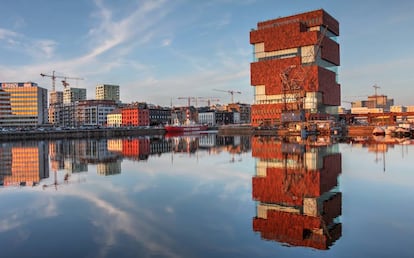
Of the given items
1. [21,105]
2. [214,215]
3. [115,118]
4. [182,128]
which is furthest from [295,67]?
[21,105]

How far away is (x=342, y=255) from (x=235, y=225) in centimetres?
352

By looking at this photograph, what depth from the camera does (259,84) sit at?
370ft

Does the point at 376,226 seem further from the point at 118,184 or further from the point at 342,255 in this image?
A: the point at 118,184

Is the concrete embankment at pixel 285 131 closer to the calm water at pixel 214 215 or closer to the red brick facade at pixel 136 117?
the calm water at pixel 214 215

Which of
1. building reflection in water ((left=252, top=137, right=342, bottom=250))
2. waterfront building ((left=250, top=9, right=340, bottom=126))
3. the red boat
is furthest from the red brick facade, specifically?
building reflection in water ((left=252, top=137, right=342, bottom=250))

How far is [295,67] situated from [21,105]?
443 feet

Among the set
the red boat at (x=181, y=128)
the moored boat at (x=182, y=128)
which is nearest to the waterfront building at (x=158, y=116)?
the moored boat at (x=182, y=128)

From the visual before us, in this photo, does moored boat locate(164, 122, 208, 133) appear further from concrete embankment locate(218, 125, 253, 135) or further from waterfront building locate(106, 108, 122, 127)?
waterfront building locate(106, 108, 122, 127)

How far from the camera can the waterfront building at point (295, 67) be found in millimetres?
102625

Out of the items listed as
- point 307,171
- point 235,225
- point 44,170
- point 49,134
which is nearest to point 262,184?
point 307,171

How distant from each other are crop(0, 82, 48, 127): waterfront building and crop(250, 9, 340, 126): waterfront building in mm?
114846

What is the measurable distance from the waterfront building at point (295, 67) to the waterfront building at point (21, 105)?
115 m

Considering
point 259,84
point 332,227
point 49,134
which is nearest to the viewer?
point 332,227

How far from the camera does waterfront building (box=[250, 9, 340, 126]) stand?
337 feet
